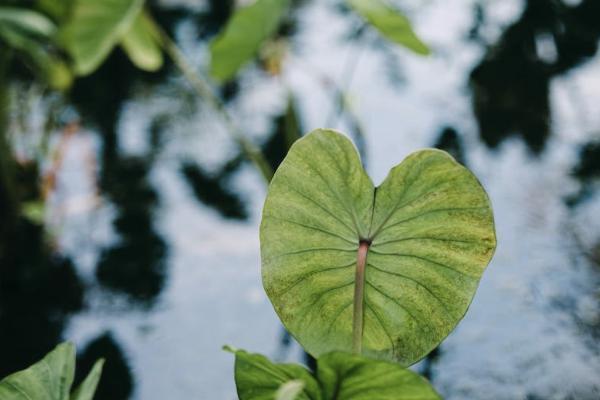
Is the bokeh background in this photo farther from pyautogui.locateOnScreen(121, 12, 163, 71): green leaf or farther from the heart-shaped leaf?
the heart-shaped leaf

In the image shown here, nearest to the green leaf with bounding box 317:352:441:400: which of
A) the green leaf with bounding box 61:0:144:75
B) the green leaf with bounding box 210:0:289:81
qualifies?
the green leaf with bounding box 210:0:289:81

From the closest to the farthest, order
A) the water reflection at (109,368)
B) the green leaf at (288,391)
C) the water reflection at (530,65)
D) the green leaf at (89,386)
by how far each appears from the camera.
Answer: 1. the green leaf at (288,391)
2. the green leaf at (89,386)
3. the water reflection at (109,368)
4. the water reflection at (530,65)

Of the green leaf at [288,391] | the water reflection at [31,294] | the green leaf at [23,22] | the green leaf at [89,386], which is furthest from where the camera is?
the green leaf at [23,22]

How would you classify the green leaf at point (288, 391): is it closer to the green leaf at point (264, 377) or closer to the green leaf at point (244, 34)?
the green leaf at point (264, 377)

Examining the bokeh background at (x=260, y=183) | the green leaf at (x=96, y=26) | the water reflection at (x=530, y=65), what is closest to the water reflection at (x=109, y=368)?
the bokeh background at (x=260, y=183)

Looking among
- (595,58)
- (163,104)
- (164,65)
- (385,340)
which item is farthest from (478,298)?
(164,65)

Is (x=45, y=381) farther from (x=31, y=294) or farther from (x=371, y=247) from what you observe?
(x=31, y=294)
